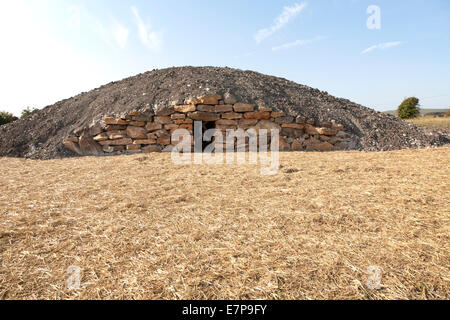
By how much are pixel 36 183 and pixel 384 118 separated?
10025 mm

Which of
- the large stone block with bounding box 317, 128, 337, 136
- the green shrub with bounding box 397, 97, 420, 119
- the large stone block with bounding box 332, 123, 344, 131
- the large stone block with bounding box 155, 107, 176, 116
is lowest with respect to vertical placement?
the large stone block with bounding box 317, 128, 337, 136

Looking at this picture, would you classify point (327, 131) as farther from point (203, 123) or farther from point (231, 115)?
point (203, 123)

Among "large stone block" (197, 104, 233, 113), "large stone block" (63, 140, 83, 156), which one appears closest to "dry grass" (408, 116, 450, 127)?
"large stone block" (197, 104, 233, 113)

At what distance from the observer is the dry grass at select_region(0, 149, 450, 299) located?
1.40 metres

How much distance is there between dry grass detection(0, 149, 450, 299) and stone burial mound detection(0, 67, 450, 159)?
2669 millimetres

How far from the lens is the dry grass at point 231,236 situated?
140 centimetres

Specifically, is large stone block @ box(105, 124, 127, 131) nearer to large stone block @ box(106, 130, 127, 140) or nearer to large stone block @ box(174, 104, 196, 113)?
large stone block @ box(106, 130, 127, 140)

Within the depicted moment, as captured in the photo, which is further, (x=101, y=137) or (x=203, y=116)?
(x=101, y=137)

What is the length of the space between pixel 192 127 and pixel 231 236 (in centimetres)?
467

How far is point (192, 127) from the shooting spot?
245 inches

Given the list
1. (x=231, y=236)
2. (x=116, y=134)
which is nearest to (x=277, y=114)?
(x=116, y=134)

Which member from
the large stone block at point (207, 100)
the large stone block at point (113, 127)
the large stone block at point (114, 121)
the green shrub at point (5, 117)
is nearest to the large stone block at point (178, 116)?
the large stone block at point (207, 100)

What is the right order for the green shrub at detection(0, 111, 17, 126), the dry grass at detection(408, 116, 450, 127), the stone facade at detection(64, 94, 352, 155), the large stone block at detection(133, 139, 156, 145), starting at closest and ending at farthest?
the stone facade at detection(64, 94, 352, 155), the large stone block at detection(133, 139, 156, 145), the dry grass at detection(408, 116, 450, 127), the green shrub at detection(0, 111, 17, 126)

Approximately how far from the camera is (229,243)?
185 cm
